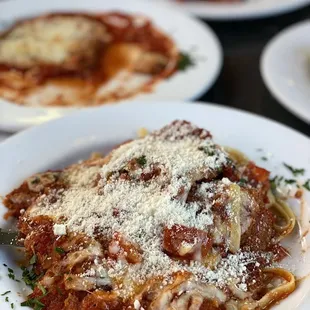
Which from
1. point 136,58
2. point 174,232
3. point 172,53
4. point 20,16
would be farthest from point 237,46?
point 174,232

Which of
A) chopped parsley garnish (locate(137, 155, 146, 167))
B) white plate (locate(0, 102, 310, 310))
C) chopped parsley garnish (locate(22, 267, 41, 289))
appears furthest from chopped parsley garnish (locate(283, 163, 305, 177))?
chopped parsley garnish (locate(22, 267, 41, 289))

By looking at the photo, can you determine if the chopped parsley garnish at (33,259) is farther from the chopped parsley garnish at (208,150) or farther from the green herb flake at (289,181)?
the green herb flake at (289,181)

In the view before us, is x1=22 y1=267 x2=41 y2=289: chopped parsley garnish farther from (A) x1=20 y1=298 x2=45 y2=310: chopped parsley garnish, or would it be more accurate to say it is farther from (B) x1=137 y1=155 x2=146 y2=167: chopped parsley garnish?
(B) x1=137 y1=155 x2=146 y2=167: chopped parsley garnish

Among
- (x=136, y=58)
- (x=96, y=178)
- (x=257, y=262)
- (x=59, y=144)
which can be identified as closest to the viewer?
(x=257, y=262)

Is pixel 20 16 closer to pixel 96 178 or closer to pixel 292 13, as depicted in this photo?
pixel 292 13

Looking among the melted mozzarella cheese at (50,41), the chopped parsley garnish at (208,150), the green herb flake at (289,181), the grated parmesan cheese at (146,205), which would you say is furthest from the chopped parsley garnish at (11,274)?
the melted mozzarella cheese at (50,41)

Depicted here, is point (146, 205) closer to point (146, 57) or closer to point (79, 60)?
point (146, 57)
